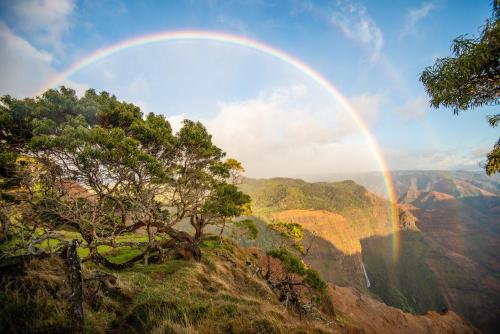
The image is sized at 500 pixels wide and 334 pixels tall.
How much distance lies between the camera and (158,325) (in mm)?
4527

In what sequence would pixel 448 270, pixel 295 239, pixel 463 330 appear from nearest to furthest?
1. pixel 295 239
2. pixel 463 330
3. pixel 448 270

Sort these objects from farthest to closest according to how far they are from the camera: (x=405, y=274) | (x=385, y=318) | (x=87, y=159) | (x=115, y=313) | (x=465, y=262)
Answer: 1. (x=465, y=262)
2. (x=405, y=274)
3. (x=385, y=318)
4. (x=87, y=159)
5. (x=115, y=313)

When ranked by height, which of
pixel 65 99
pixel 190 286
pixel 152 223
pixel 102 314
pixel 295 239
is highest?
pixel 65 99

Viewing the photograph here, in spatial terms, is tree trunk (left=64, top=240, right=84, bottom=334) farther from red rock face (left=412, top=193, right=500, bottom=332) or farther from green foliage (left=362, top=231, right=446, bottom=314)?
red rock face (left=412, top=193, right=500, bottom=332)

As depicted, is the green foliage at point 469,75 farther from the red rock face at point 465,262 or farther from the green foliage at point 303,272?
the red rock face at point 465,262

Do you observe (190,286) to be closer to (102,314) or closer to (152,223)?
(152,223)

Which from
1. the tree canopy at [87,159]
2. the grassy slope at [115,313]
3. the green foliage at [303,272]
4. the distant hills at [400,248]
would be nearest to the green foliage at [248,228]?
the green foliage at [303,272]

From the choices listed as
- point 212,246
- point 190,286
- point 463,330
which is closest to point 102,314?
point 190,286

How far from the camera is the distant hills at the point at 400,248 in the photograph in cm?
9256

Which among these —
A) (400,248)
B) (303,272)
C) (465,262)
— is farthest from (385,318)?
(400,248)

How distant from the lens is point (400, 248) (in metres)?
132

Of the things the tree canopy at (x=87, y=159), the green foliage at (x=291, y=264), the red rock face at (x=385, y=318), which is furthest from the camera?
the red rock face at (x=385, y=318)

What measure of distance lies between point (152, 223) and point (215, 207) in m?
3.91

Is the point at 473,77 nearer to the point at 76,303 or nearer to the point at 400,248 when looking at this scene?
the point at 76,303
